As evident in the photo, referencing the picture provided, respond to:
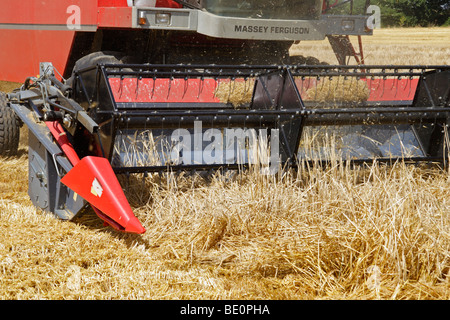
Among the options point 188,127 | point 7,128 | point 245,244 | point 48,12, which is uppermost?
point 48,12

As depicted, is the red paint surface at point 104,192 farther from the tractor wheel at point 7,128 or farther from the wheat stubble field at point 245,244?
the tractor wheel at point 7,128

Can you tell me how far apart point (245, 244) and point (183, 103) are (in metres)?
1.51

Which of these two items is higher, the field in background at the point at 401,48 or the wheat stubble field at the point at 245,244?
the field in background at the point at 401,48

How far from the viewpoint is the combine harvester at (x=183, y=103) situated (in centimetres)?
305

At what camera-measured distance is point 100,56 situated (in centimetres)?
500

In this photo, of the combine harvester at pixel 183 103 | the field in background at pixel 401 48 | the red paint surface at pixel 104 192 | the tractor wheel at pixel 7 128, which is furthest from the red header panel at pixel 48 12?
the field in background at pixel 401 48

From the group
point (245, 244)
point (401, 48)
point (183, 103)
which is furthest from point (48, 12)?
point (401, 48)

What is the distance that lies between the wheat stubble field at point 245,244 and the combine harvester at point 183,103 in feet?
0.47

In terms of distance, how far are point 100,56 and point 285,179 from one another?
7.93ft

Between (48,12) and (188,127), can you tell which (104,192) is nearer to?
(188,127)

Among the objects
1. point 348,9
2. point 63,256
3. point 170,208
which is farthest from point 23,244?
point 348,9

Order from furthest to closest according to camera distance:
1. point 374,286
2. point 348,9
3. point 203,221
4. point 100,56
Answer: point 348,9
point 100,56
point 203,221
point 374,286

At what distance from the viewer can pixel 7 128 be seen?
14.6ft

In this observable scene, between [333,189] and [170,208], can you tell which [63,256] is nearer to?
[170,208]
